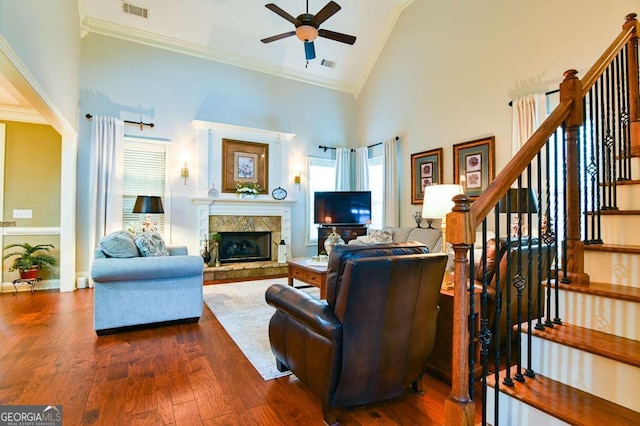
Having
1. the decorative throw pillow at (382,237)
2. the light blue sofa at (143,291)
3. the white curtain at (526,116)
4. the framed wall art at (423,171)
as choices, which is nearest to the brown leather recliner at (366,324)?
the light blue sofa at (143,291)

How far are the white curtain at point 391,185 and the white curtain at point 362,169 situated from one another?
64cm

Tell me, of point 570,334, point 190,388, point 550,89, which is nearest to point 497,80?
point 550,89

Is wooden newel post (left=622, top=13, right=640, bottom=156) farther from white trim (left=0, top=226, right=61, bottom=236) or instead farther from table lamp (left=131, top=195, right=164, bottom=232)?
white trim (left=0, top=226, right=61, bottom=236)

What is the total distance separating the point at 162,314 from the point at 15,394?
133 centimetres

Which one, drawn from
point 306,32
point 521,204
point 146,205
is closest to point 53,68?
point 146,205

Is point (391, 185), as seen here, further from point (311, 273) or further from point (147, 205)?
point (147, 205)

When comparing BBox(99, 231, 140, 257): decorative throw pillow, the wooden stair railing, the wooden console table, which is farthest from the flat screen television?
the wooden stair railing

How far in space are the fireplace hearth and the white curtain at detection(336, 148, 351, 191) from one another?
6.37 feet

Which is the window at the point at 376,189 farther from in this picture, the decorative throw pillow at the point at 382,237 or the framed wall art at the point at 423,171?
the decorative throw pillow at the point at 382,237

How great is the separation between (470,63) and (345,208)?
10.8 feet

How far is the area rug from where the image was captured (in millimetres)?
2650

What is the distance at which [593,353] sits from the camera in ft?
4.52

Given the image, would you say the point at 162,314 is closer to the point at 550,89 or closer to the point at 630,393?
the point at 630,393

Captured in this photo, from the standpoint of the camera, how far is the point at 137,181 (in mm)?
5594
